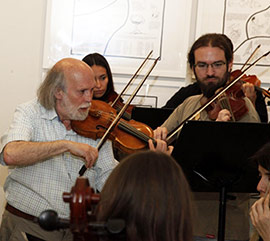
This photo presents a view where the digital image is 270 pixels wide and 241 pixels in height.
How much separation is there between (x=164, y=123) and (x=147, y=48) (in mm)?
977

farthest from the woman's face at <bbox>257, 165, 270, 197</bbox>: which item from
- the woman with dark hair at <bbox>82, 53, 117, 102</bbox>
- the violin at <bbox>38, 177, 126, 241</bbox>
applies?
the woman with dark hair at <bbox>82, 53, 117, 102</bbox>

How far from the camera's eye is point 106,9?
156 inches

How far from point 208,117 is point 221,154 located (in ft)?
1.90

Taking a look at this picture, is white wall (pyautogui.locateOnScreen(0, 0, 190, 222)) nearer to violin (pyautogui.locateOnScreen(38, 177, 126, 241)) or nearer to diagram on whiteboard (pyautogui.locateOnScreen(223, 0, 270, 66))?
diagram on whiteboard (pyautogui.locateOnScreen(223, 0, 270, 66))

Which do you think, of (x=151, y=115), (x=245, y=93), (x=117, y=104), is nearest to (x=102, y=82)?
(x=117, y=104)

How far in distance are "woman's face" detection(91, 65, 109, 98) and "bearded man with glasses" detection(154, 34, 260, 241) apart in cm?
54

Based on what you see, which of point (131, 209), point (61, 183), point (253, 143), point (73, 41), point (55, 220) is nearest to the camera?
point (55, 220)

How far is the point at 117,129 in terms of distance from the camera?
116 inches

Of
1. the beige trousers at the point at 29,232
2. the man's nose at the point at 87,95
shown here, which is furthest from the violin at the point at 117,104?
the beige trousers at the point at 29,232

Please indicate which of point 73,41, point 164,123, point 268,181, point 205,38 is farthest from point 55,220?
point 73,41

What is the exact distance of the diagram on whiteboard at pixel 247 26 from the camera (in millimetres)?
3994

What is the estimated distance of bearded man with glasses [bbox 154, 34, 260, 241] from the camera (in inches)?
121

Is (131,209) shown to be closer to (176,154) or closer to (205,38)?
(176,154)

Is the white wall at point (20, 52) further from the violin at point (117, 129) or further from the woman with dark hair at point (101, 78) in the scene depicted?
the violin at point (117, 129)
